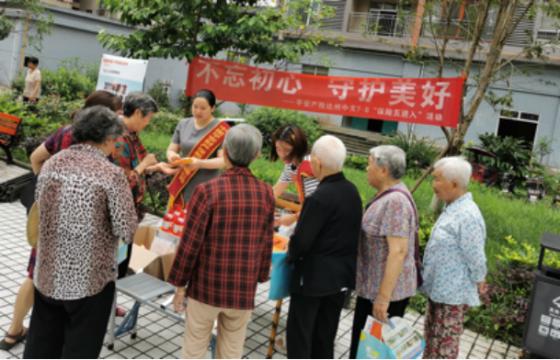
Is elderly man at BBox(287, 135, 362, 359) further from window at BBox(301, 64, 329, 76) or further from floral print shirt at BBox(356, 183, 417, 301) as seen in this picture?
window at BBox(301, 64, 329, 76)

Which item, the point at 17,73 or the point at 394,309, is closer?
the point at 394,309

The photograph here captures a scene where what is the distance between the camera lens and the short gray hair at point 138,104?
331 centimetres

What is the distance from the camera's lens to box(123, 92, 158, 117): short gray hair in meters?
3.31

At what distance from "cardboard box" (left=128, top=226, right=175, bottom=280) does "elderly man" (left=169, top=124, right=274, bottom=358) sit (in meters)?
1.03

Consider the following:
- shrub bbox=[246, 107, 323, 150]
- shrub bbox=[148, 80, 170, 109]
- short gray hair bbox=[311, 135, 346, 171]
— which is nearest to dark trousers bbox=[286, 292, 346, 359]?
short gray hair bbox=[311, 135, 346, 171]

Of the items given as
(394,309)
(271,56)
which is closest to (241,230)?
(394,309)

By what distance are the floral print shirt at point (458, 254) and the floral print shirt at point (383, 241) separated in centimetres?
14

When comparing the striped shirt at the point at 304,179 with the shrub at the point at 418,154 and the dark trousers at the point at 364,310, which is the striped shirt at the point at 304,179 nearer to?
the dark trousers at the point at 364,310

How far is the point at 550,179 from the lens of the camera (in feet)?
47.0

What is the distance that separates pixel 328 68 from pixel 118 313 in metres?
17.5

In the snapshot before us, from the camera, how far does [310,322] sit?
2963 mm

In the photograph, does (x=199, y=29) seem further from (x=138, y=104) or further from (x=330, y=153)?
(x=330, y=153)

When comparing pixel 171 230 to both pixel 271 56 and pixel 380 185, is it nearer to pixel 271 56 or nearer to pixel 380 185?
pixel 380 185

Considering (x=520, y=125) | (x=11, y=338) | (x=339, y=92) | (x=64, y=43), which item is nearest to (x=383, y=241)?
(x=11, y=338)
